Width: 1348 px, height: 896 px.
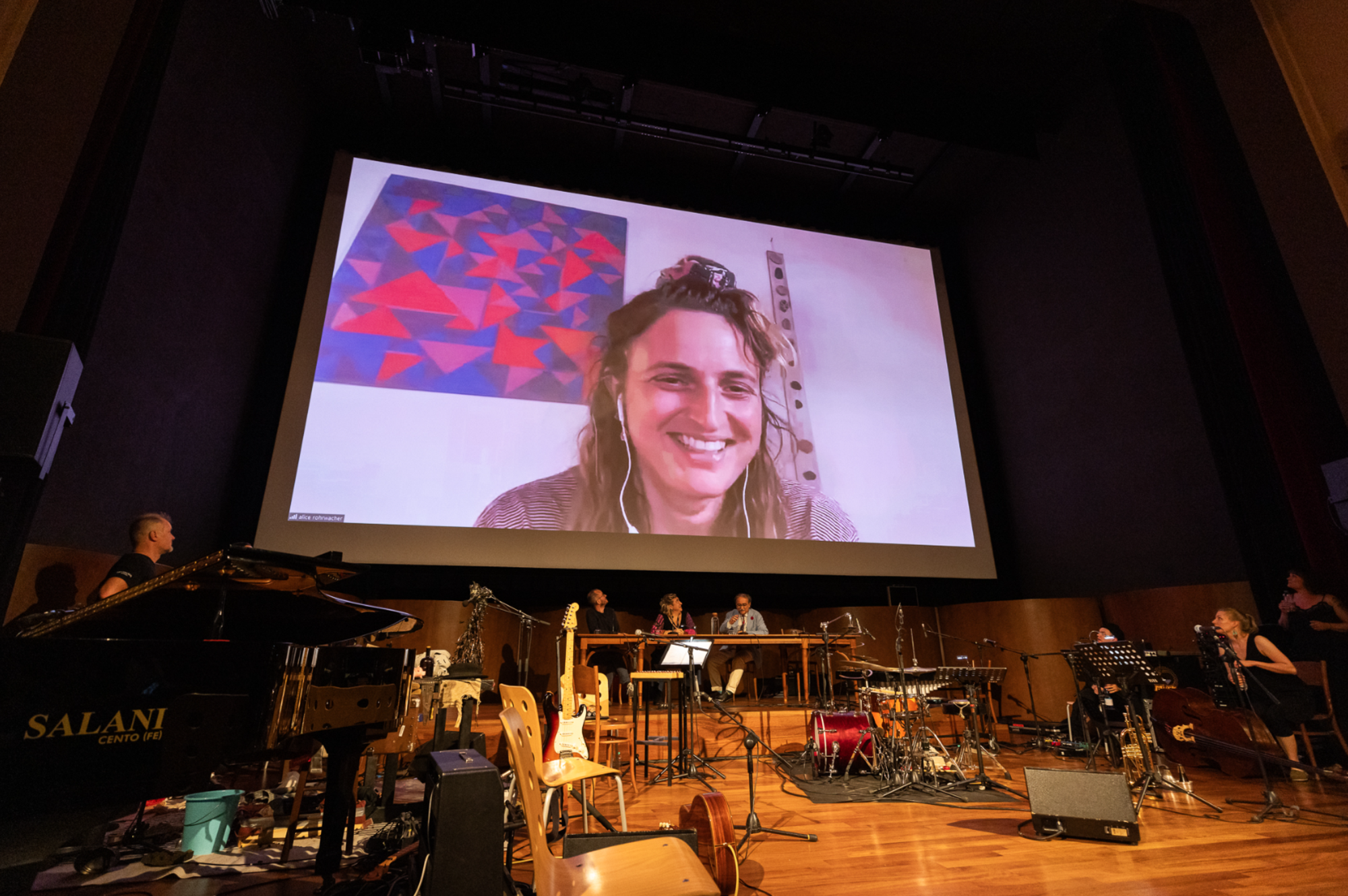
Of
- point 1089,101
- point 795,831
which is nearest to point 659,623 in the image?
point 795,831

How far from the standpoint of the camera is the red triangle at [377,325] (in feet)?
20.4

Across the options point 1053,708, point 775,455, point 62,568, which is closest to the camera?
point 62,568

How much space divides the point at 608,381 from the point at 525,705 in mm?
4955

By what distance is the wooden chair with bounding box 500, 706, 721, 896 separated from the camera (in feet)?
4.63

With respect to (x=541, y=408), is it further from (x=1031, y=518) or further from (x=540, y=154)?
(x=1031, y=518)

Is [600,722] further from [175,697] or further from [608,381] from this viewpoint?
[608,381]

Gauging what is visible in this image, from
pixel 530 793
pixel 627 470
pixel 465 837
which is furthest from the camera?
pixel 627 470

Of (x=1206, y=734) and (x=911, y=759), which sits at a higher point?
(x=1206, y=734)

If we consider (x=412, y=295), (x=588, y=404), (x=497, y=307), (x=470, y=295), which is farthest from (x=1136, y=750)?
(x=412, y=295)

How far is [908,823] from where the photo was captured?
3.35 meters

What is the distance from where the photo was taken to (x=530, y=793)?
147 cm

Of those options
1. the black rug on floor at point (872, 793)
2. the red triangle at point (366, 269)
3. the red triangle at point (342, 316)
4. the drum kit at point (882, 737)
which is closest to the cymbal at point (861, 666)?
the drum kit at point (882, 737)

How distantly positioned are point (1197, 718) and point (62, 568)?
7649mm

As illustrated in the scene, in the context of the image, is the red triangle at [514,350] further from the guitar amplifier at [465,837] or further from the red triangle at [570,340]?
the guitar amplifier at [465,837]
